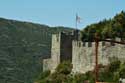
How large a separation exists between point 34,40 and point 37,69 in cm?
1115

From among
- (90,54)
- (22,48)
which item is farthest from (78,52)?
(22,48)

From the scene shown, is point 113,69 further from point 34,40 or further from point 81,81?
point 34,40

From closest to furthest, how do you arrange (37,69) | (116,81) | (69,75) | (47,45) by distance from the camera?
(116,81), (69,75), (37,69), (47,45)

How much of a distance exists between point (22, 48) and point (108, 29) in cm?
3494

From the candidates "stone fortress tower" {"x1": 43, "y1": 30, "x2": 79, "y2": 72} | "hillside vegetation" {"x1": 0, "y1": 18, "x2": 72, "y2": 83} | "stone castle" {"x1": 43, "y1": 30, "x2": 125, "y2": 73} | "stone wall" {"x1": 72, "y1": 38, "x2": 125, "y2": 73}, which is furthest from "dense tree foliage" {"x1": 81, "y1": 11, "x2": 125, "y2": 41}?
"hillside vegetation" {"x1": 0, "y1": 18, "x2": 72, "y2": 83}

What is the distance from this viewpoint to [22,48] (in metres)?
87.6

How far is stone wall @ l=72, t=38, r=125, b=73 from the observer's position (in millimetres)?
45031

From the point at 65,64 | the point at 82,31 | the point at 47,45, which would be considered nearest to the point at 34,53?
the point at 47,45

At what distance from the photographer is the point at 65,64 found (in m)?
50.3

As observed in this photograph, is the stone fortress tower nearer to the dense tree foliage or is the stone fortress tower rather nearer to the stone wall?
the dense tree foliage

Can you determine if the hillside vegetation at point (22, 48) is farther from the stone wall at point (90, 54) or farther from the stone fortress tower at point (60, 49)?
the stone wall at point (90, 54)

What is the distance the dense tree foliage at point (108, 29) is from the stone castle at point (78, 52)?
888 millimetres

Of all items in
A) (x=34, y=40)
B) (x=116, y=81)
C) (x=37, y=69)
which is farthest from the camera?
(x=34, y=40)

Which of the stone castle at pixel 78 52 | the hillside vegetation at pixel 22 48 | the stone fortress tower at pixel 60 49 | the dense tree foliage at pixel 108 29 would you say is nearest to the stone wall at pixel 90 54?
the stone castle at pixel 78 52
